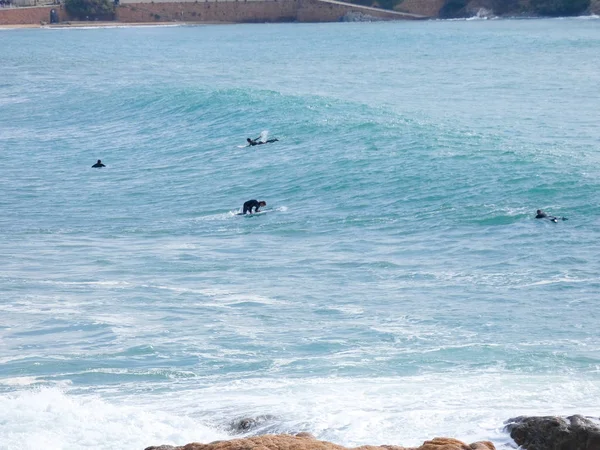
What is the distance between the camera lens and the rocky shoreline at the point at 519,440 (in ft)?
24.0

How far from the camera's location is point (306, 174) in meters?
25.7

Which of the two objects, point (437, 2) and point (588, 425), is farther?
point (437, 2)

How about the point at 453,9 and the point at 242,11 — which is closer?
the point at 453,9

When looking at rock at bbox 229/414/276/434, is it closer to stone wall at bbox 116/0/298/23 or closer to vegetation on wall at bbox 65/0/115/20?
vegetation on wall at bbox 65/0/115/20

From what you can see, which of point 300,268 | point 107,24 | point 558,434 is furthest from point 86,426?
point 107,24

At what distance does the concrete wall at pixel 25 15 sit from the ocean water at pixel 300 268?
80.0m

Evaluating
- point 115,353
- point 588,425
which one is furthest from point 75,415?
point 588,425

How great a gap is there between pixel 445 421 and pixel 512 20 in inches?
4437

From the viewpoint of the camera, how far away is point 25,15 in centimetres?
11788

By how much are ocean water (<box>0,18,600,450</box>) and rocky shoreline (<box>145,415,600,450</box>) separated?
28cm

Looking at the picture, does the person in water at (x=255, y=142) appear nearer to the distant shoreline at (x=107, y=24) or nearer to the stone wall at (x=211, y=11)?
the distant shoreline at (x=107, y=24)

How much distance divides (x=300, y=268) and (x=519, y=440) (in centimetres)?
809

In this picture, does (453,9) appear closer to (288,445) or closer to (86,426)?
(86,426)

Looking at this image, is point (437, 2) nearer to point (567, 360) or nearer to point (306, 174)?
point (306, 174)
